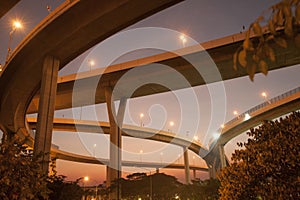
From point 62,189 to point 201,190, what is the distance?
887 centimetres

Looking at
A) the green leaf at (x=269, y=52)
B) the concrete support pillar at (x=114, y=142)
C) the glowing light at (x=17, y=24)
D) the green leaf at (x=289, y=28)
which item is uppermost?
the glowing light at (x=17, y=24)

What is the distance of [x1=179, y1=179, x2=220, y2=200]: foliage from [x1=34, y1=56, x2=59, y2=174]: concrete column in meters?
9.62

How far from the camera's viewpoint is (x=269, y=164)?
709 cm

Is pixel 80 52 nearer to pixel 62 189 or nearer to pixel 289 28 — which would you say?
pixel 62 189

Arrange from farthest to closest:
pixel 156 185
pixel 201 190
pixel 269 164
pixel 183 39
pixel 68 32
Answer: pixel 183 39
pixel 156 185
pixel 201 190
pixel 68 32
pixel 269 164

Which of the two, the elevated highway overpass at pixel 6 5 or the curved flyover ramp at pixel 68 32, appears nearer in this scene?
the elevated highway overpass at pixel 6 5

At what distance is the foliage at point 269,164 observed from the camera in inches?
263

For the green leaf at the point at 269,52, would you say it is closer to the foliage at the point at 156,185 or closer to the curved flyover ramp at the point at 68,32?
the curved flyover ramp at the point at 68,32

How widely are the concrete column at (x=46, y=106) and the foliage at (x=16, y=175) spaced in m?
10.9

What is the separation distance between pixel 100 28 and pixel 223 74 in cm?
1322

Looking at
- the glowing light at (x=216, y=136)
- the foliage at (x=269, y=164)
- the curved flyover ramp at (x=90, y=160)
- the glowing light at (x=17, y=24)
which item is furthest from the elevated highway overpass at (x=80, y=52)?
the curved flyover ramp at (x=90, y=160)

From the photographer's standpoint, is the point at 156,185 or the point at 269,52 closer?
the point at 269,52

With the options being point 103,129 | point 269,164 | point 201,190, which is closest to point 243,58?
point 269,164

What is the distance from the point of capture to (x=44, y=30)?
58.9ft
